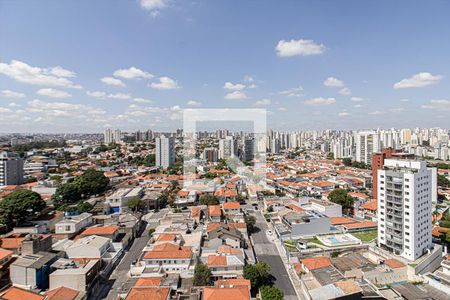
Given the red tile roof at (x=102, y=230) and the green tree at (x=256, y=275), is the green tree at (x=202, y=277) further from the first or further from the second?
the red tile roof at (x=102, y=230)

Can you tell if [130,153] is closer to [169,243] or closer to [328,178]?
[328,178]

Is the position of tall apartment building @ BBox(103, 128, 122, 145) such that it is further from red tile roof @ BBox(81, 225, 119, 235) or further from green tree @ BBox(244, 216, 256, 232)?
green tree @ BBox(244, 216, 256, 232)

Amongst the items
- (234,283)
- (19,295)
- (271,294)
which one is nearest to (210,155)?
(234,283)

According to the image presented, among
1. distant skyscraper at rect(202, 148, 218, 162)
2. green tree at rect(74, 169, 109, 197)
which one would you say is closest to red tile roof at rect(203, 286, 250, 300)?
green tree at rect(74, 169, 109, 197)

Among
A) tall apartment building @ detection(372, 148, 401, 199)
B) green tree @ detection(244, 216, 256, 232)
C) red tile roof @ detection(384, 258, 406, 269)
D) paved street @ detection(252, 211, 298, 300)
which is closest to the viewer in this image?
paved street @ detection(252, 211, 298, 300)

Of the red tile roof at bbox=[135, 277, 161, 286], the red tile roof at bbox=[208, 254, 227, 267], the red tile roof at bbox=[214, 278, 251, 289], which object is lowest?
the red tile roof at bbox=[135, 277, 161, 286]

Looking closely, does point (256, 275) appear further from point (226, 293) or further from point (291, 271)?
point (291, 271)
